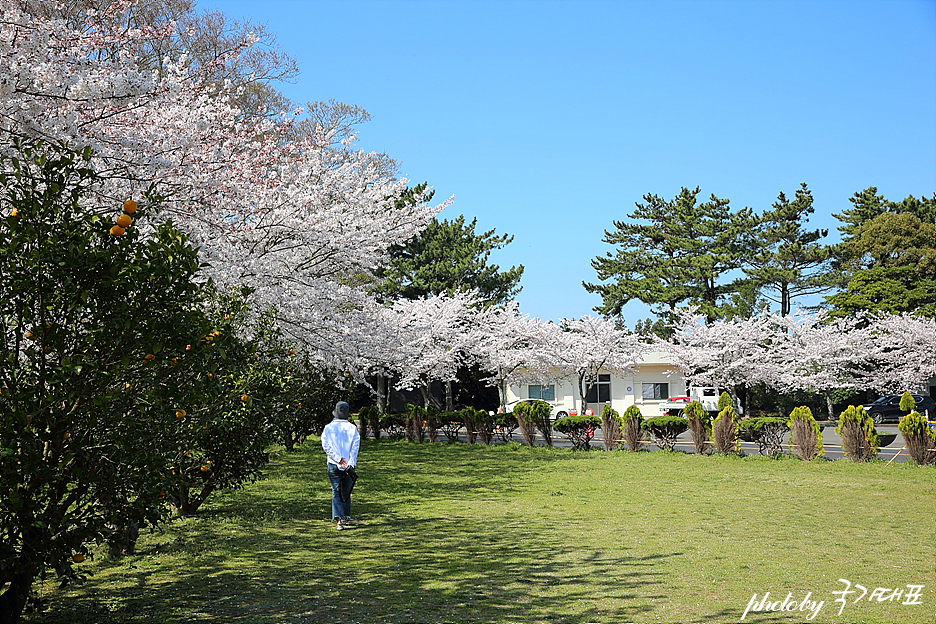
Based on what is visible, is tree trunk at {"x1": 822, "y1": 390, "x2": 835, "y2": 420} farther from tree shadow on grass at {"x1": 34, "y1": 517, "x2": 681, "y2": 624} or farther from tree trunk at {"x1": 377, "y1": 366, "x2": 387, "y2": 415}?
tree shadow on grass at {"x1": 34, "y1": 517, "x2": 681, "y2": 624}

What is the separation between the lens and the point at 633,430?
18547 mm

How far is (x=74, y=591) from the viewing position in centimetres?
533

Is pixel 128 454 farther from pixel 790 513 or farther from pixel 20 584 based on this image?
pixel 790 513

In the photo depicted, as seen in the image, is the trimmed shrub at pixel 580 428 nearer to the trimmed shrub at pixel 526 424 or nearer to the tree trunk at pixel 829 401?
the trimmed shrub at pixel 526 424

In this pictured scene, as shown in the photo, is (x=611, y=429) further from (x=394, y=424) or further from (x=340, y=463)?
(x=340, y=463)

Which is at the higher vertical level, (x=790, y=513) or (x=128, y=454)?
(x=128, y=454)

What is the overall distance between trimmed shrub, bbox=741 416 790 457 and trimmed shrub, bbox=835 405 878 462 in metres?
1.59

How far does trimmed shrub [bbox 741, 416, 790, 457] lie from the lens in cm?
1670

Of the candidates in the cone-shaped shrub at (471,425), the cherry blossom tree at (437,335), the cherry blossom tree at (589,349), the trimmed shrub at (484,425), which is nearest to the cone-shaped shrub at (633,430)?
the trimmed shrub at (484,425)

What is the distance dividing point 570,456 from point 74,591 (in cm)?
1369

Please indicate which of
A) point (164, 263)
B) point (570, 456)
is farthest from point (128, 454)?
point (570, 456)

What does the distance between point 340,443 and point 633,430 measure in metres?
11.8

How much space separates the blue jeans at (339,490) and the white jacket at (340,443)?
110 mm

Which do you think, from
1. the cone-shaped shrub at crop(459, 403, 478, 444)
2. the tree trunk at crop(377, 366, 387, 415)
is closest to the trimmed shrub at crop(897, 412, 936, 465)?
the cone-shaped shrub at crop(459, 403, 478, 444)
